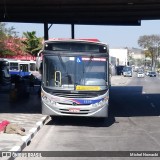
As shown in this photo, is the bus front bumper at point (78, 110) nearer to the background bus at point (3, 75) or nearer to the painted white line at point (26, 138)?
the painted white line at point (26, 138)

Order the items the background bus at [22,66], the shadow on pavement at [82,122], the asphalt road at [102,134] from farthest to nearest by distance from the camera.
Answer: the background bus at [22,66]
the shadow on pavement at [82,122]
the asphalt road at [102,134]

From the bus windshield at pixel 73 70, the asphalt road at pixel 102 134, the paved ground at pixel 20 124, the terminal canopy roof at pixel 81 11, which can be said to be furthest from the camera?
the terminal canopy roof at pixel 81 11

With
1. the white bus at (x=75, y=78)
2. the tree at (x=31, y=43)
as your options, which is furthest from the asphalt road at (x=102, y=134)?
the tree at (x=31, y=43)

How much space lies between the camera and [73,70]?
1698 cm

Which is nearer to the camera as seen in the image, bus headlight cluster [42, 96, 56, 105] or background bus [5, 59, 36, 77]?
bus headlight cluster [42, 96, 56, 105]

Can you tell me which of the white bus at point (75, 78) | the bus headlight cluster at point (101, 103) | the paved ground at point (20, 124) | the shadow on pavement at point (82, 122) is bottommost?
the shadow on pavement at point (82, 122)

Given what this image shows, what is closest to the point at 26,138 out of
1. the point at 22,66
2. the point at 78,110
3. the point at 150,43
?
the point at 78,110

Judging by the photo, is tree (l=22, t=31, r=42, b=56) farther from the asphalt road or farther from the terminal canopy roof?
the asphalt road

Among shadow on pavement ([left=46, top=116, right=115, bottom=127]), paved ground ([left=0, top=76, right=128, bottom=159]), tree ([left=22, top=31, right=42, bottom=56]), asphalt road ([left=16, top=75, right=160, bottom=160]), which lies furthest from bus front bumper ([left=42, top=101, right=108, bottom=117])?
tree ([left=22, top=31, right=42, bottom=56])

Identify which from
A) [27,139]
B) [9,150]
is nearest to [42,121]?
[27,139]

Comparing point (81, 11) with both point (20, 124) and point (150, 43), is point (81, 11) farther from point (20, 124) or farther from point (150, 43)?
point (150, 43)

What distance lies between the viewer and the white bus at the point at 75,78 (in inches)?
648

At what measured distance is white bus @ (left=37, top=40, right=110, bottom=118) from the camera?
54.0 ft

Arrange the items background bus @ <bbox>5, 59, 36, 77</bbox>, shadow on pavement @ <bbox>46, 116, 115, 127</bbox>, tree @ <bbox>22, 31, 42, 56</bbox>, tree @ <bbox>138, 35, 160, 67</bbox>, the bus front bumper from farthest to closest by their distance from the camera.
→ 1. tree @ <bbox>138, 35, 160, 67</bbox>
2. tree @ <bbox>22, 31, 42, 56</bbox>
3. background bus @ <bbox>5, 59, 36, 77</bbox>
4. shadow on pavement @ <bbox>46, 116, 115, 127</bbox>
5. the bus front bumper
